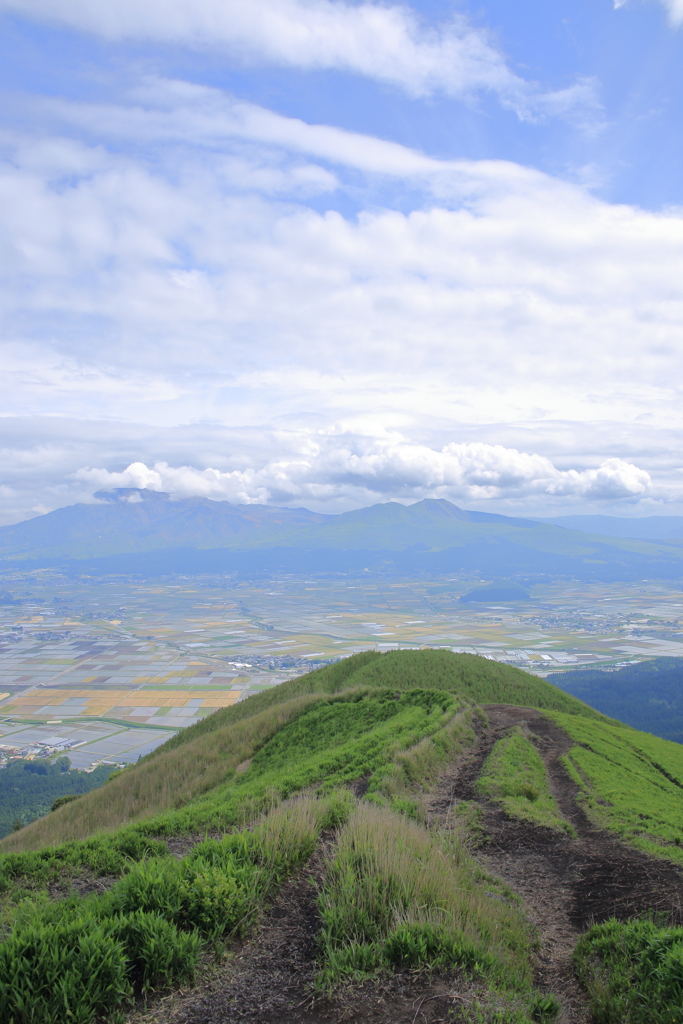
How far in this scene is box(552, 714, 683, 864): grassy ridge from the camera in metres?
10.3

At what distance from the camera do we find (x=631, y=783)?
15.6m

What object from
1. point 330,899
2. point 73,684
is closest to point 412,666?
point 330,899

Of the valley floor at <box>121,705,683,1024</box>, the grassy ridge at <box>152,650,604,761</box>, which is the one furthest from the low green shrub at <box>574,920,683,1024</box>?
the grassy ridge at <box>152,650,604,761</box>

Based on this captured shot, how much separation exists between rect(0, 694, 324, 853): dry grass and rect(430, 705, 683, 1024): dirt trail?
9.11 m

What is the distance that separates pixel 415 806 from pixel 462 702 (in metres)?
12.2

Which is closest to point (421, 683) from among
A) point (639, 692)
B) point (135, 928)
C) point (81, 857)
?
point (81, 857)

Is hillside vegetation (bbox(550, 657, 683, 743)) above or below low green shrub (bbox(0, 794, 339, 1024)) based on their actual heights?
below

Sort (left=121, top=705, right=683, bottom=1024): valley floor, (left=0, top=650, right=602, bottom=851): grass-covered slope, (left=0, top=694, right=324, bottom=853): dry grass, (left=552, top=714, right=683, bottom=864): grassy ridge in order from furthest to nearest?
(left=0, top=694, right=324, bottom=853): dry grass < (left=0, top=650, right=602, bottom=851): grass-covered slope < (left=552, top=714, right=683, bottom=864): grassy ridge < (left=121, top=705, right=683, bottom=1024): valley floor

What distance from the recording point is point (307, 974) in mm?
4758

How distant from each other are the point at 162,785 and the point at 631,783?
16.5 meters

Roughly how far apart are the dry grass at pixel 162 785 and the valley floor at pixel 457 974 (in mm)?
9458

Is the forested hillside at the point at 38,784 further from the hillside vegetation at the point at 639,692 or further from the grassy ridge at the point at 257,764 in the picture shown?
the hillside vegetation at the point at 639,692

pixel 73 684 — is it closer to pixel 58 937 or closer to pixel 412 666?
pixel 412 666

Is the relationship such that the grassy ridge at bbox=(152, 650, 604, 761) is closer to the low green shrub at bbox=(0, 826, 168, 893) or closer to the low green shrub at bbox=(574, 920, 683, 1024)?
the low green shrub at bbox=(0, 826, 168, 893)
